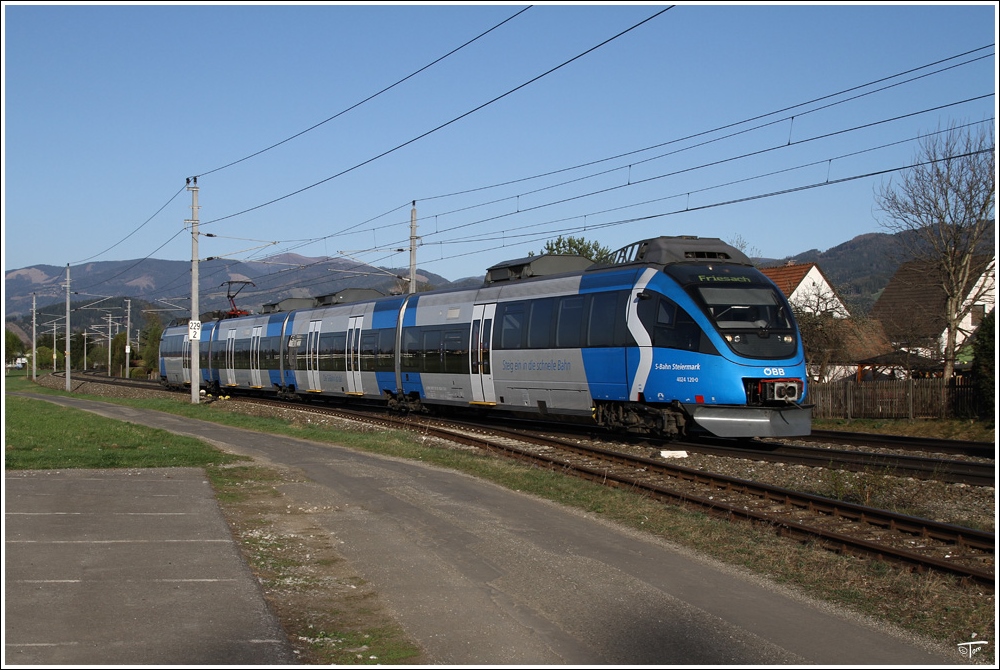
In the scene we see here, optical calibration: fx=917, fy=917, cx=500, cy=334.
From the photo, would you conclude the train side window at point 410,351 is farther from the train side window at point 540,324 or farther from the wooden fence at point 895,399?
the wooden fence at point 895,399

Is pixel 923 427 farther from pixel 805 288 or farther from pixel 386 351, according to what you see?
pixel 805 288

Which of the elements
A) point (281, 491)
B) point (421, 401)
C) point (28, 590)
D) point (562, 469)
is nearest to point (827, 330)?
point (421, 401)

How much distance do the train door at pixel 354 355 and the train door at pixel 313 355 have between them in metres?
2.82

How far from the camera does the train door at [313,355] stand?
3400cm

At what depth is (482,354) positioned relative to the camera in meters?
23.5

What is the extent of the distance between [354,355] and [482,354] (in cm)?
872

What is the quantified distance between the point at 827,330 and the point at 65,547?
35.6m

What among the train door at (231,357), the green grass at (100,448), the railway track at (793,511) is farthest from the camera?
the train door at (231,357)

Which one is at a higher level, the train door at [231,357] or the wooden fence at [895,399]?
the train door at [231,357]

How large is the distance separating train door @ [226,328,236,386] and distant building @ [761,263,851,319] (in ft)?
84.0

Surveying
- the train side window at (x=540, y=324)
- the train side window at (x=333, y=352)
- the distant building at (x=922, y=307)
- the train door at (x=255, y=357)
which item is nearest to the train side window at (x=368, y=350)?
the train side window at (x=333, y=352)

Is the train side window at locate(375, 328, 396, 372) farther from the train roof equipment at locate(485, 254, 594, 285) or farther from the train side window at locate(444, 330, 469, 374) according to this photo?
the train roof equipment at locate(485, 254, 594, 285)

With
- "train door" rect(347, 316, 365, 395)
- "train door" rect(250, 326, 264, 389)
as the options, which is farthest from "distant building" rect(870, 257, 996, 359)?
"train door" rect(250, 326, 264, 389)

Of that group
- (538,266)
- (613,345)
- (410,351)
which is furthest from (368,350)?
(613,345)
